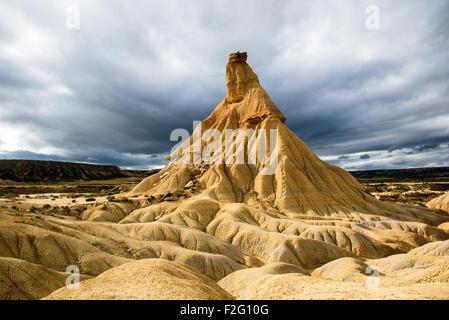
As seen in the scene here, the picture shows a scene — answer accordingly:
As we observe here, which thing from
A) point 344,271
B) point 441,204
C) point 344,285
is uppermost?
point 344,285

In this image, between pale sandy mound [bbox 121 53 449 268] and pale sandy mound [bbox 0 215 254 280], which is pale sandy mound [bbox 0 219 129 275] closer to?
pale sandy mound [bbox 0 215 254 280]

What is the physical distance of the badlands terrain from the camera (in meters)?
12.1

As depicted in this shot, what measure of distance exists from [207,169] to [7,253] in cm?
5460

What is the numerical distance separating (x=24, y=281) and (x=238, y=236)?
3134cm

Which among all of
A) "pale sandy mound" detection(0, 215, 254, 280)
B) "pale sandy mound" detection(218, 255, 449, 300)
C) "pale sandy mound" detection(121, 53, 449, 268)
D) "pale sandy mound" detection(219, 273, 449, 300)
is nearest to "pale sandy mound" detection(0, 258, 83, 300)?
"pale sandy mound" detection(0, 215, 254, 280)

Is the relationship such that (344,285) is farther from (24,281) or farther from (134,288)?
(24,281)

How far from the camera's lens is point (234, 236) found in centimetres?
4103

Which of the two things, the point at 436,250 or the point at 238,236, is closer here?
the point at 436,250

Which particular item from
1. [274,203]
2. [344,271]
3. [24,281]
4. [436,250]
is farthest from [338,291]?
[274,203]

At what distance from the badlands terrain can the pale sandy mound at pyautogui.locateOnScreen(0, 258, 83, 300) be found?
6cm

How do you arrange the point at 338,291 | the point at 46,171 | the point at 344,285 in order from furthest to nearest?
the point at 46,171 < the point at 344,285 < the point at 338,291

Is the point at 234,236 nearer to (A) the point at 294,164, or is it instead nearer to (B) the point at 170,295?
(A) the point at 294,164

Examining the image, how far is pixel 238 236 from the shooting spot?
1581 inches

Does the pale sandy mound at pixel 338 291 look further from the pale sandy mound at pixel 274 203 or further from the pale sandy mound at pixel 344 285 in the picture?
the pale sandy mound at pixel 274 203
